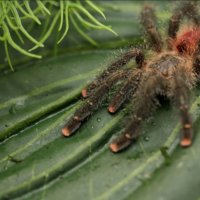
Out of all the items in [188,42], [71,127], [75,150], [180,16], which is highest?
[180,16]

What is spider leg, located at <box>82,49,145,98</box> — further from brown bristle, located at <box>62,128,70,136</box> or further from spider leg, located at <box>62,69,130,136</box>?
brown bristle, located at <box>62,128,70,136</box>

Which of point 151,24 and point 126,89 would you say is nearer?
point 126,89

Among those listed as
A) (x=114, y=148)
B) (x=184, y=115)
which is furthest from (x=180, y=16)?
(x=114, y=148)

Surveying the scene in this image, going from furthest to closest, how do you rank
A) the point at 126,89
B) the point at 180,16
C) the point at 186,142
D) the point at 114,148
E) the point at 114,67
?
the point at 180,16
the point at 114,67
the point at 126,89
the point at 114,148
the point at 186,142

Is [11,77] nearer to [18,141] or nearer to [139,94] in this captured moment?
[18,141]

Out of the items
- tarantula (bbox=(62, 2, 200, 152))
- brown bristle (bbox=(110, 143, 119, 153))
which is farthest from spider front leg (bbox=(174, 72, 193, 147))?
brown bristle (bbox=(110, 143, 119, 153))

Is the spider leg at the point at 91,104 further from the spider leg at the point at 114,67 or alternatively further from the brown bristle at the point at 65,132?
the spider leg at the point at 114,67

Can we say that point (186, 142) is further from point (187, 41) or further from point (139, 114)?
point (187, 41)
